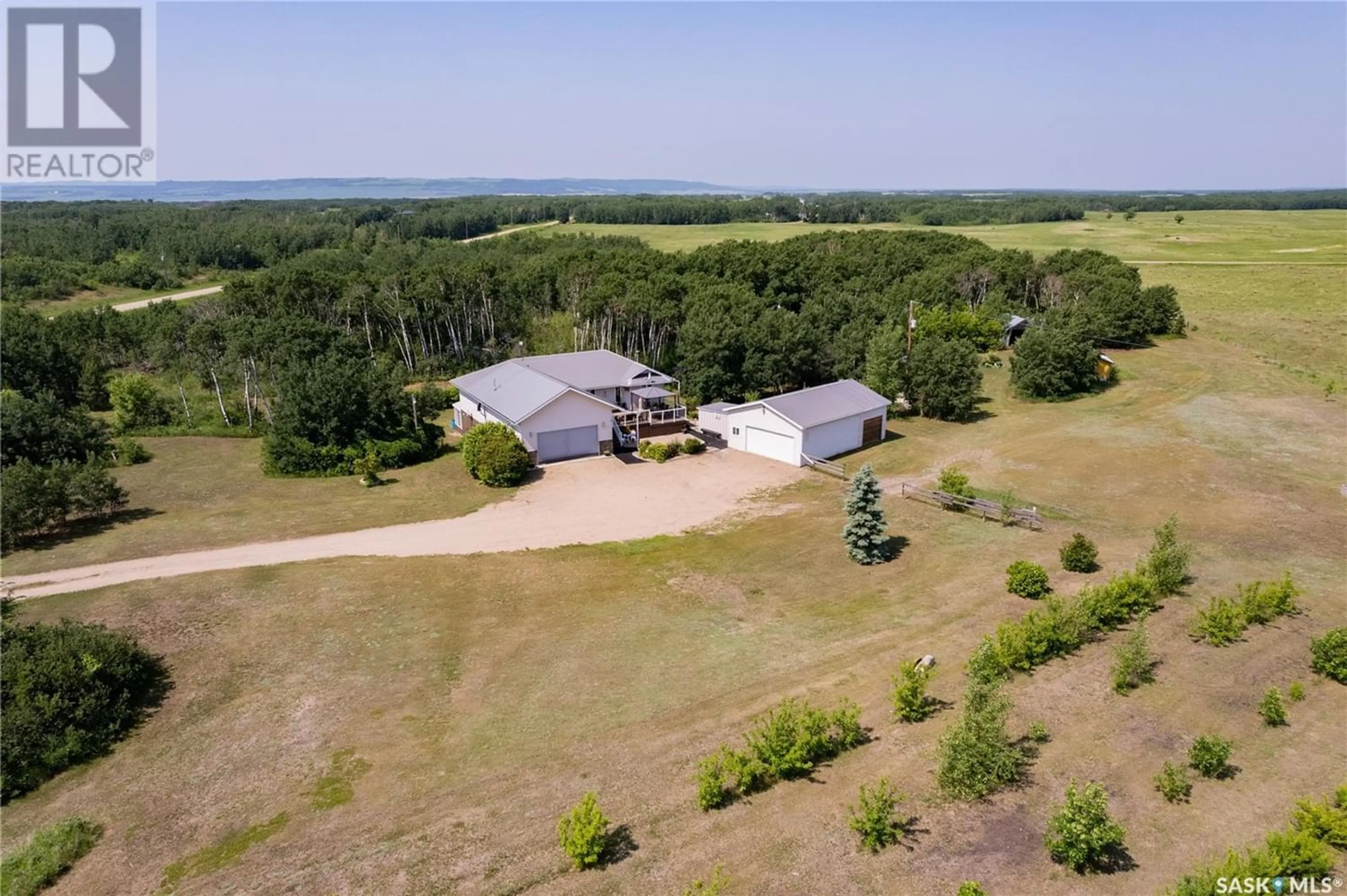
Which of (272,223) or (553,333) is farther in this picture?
(272,223)

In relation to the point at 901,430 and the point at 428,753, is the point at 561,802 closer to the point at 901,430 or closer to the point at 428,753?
the point at 428,753

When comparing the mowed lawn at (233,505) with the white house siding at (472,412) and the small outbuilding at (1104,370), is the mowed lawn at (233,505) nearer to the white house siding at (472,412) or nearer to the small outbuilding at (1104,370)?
the white house siding at (472,412)

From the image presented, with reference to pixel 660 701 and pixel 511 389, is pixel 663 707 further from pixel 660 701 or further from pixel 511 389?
pixel 511 389

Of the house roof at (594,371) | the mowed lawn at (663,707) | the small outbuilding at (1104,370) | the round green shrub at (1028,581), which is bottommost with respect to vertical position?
the mowed lawn at (663,707)

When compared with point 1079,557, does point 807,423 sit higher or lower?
higher

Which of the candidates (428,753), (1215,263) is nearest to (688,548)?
(428,753)

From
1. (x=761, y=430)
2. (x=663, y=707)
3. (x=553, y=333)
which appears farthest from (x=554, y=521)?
(x=553, y=333)

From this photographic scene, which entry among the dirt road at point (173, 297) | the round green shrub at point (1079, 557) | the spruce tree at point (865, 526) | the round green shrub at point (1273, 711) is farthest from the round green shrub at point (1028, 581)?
the dirt road at point (173, 297)
